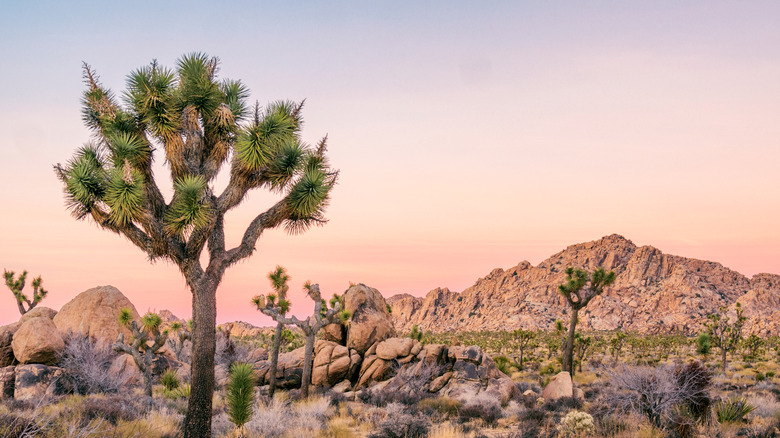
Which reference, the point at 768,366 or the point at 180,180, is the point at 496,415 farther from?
the point at 768,366

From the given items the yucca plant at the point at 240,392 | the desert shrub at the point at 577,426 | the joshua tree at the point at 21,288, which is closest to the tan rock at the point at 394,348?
the desert shrub at the point at 577,426

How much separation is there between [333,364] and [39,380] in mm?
12055

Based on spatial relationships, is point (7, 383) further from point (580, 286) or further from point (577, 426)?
point (580, 286)

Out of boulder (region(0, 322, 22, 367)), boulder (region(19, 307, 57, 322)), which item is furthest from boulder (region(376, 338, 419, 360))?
boulder (region(19, 307, 57, 322))

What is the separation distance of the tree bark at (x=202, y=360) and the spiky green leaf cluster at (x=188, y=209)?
1.40 m

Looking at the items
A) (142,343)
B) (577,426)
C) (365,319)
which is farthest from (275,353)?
(577,426)

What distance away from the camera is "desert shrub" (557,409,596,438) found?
10789mm

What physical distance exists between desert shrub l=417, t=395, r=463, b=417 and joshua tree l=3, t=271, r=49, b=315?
29518 mm

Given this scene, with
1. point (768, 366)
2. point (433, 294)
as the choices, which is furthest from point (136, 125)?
point (433, 294)

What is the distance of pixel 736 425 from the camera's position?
40.7 feet

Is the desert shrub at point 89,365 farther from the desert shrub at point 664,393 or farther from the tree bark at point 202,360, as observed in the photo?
the desert shrub at point 664,393

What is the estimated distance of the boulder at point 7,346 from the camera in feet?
71.3

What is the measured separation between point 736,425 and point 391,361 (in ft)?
47.5

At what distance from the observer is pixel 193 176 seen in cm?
1141
